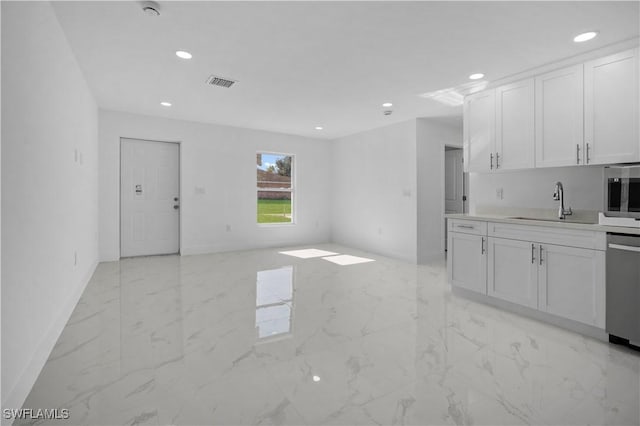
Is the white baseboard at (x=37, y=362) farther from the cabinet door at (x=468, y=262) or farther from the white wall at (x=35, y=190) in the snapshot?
the cabinet door at (x=468, y=262)

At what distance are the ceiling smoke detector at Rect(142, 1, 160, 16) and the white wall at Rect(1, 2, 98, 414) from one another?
24.9 inches

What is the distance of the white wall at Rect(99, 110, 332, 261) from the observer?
536cm

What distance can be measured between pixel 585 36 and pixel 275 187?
553cm

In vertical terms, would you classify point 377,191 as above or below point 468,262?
above

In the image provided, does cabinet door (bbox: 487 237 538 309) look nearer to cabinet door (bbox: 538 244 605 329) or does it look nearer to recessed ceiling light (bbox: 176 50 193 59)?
cabinet door (bbox: 538 244 605 329)

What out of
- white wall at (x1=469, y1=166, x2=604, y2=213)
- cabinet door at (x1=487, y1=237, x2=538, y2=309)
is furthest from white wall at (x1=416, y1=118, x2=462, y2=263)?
cabinet door at (x1=487, y1=237, x2=538, y2=309)

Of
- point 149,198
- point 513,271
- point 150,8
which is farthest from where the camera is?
point 149,198

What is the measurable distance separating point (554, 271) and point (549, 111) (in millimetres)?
1582

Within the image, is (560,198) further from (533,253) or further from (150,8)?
(150,8)

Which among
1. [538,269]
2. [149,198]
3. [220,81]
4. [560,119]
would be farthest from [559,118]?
[149,198]

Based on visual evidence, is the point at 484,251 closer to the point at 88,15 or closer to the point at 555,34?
the point at 555,34

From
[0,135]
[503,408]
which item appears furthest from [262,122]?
[503,408]

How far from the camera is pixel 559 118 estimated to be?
3.12m

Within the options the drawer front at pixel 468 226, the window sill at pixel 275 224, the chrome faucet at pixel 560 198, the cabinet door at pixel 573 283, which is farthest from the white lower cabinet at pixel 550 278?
the window sill at pixel 275 224
